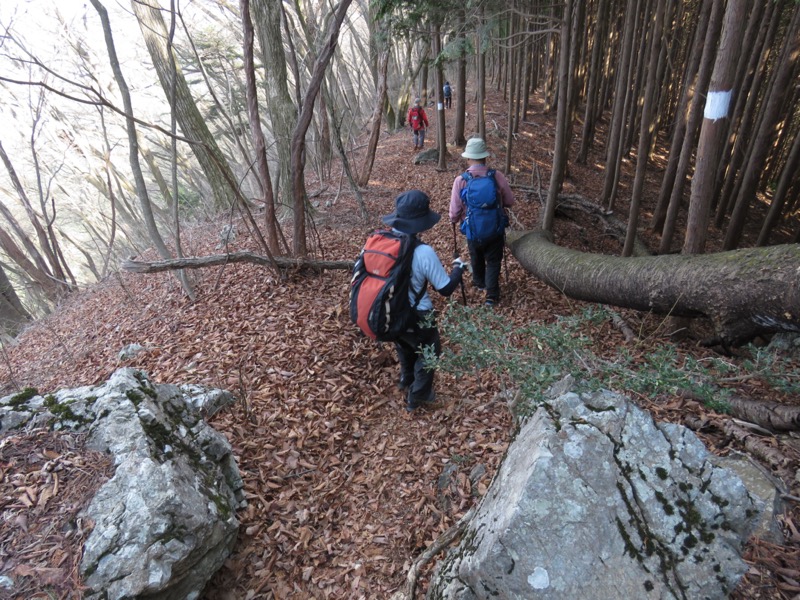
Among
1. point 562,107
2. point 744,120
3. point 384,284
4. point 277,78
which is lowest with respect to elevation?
point 384,284

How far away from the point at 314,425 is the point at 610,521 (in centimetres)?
280

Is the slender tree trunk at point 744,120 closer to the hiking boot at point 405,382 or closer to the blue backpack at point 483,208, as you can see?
the blue backpack at point 483,208

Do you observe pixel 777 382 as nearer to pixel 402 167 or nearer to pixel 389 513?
pixel 389 513

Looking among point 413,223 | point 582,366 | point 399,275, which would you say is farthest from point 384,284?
point 582,366

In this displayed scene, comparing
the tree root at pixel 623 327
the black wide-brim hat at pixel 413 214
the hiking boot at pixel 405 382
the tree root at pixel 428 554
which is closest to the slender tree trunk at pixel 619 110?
the tree root at pixel 623 327

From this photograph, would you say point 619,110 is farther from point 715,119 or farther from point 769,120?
point 715,119

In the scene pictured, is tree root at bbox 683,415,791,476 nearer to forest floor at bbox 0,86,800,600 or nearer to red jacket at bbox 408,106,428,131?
forest floor at bbox 0,86,800,600

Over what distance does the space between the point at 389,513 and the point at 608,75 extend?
18.7 meters

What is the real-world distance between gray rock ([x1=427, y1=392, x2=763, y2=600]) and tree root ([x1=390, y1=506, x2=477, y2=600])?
0.59 m

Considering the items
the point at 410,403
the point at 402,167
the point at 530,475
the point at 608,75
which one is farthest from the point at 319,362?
the point at 608,75

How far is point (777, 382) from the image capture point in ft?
7.16

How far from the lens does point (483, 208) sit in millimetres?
4957

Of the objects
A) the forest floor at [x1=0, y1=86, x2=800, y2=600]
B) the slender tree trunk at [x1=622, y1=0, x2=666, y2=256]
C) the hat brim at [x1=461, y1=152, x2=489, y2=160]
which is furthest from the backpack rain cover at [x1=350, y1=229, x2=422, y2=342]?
the slender tree trunk at [x1=622, y1=0, x2=666, y2=256]

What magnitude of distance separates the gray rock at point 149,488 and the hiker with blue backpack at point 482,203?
12.1 ft
